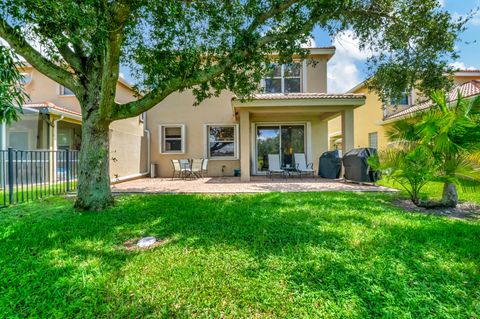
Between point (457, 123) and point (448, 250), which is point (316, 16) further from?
point (448, 250)

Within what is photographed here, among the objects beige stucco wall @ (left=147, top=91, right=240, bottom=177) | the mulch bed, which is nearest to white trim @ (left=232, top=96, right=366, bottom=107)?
beige stucco wall @ (left=147, top=91, right=240, bottom=177)

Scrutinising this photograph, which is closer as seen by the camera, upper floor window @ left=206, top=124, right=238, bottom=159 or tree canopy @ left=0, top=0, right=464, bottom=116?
tree canopy @ left=0, top=0, right=464, bottom=116

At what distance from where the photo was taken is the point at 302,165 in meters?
12.3

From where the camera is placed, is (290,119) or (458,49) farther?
(290,119)

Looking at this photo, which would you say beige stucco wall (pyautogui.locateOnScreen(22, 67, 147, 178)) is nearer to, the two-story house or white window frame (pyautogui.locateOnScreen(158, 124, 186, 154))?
the two-story house

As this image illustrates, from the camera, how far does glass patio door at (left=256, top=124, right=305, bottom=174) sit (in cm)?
1368

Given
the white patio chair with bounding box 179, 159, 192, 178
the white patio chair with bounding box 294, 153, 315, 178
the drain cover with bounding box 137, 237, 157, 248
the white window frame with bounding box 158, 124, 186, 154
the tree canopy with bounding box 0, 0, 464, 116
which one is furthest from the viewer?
the white window frame with bounding box 158, 124, 186, 154

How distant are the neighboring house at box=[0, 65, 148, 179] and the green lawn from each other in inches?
223

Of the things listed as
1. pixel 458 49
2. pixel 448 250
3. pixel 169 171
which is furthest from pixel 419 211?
pixel 169 171

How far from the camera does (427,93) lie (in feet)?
26.3

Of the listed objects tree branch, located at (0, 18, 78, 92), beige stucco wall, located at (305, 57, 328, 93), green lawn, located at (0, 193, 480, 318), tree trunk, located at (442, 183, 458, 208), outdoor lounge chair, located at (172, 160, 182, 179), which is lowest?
green lawn, located at (0, 193, 480, 318)

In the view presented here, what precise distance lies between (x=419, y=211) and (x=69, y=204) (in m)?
8.68

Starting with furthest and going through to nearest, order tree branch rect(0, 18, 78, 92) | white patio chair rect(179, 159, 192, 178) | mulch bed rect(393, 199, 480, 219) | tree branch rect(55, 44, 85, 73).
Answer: white patio chair rect(179, 159, 192, 178), tree branch rect(55, 44, 85, 73), mulch bed rect(393, 199, 480, 219), tree branch rect(0, 18, 78, 92)

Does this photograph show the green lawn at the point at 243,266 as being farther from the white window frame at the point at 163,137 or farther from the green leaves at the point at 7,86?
the white window frame at the point at 163,137
